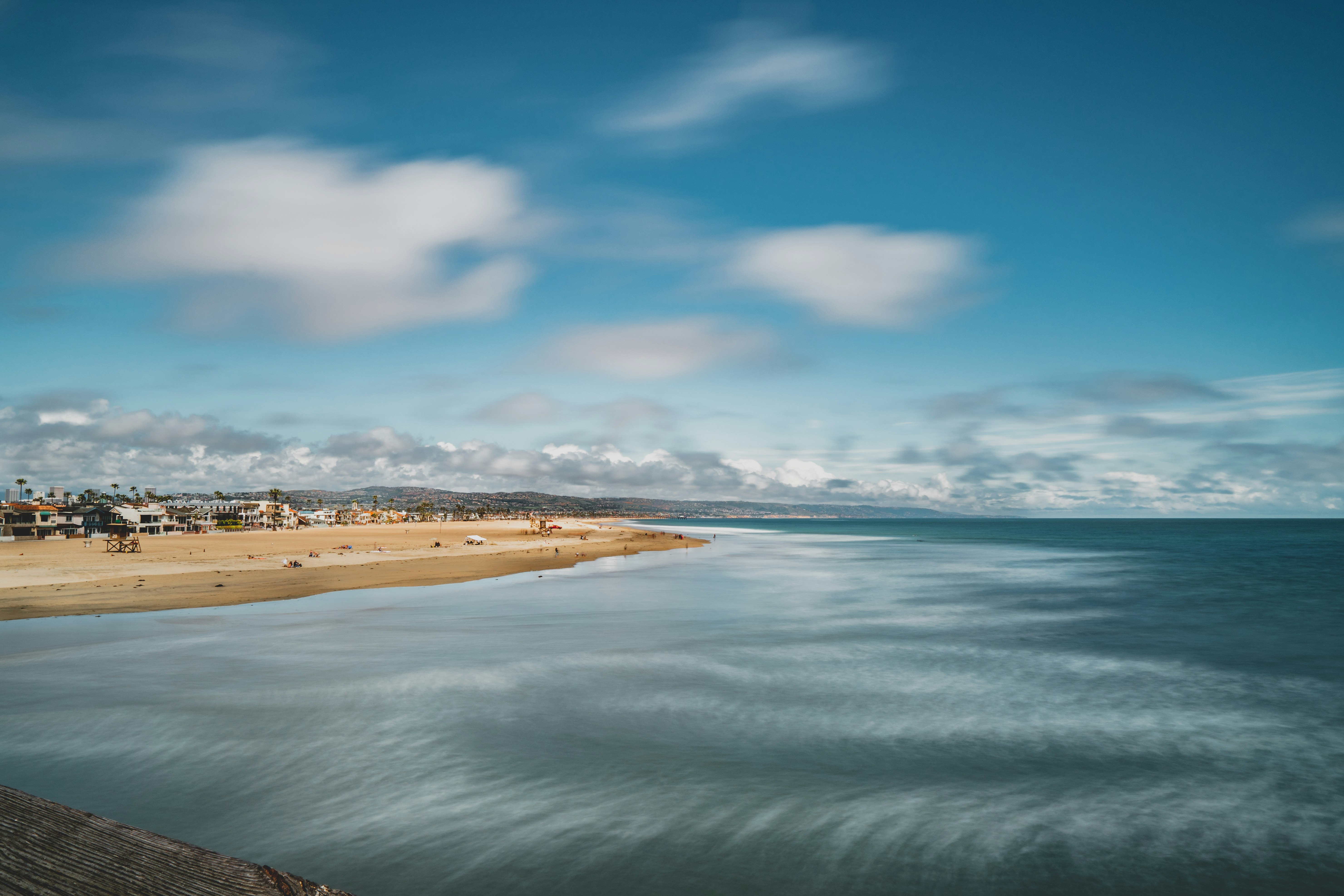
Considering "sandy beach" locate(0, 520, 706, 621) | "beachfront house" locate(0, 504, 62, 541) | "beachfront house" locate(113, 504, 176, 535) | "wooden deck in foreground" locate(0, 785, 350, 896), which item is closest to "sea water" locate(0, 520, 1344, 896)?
"sandy beach" locate(0, 520, 706, 621)

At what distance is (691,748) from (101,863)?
38.3 feet

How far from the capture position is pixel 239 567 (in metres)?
46.3

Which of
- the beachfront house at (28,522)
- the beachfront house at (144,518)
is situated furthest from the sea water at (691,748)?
the beachfront house at (144,518)

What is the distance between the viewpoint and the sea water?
9703mm

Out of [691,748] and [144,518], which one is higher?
[144,518]

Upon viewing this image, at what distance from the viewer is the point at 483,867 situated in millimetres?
9383

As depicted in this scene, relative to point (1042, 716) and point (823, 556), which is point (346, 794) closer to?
point (1042, 716)

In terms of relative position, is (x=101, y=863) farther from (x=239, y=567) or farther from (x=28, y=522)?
(x=28, y=522)

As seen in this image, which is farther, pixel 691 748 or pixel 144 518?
pixel 144 518

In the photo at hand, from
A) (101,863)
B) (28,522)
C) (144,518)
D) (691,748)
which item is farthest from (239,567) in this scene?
(144,518)

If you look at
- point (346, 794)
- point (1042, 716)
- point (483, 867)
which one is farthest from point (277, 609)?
point (1042, 716)

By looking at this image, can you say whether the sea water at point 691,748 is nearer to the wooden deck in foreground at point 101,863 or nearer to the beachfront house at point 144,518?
the wooden deck in foreground at point 101,863

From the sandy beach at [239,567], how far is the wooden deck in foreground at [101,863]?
98.2 ft

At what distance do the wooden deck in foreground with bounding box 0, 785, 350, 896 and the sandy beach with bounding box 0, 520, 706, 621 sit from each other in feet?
98.2
